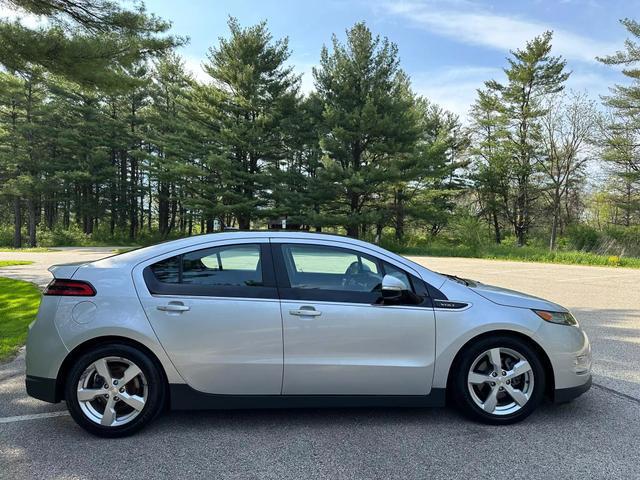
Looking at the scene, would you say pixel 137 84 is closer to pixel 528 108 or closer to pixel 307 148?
pixel 307 148

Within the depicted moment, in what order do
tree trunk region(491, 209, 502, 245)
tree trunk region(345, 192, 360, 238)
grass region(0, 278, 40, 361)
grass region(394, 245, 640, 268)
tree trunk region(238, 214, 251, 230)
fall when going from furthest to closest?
tree trunk region(491, 209, 502, 245) → tree trunk region(238, 214, 251, 230) → tree trunk region(345, 192, 360, 238) → grass region(394, 245, 640, 268) → grass region(0, 278, 40, 361)

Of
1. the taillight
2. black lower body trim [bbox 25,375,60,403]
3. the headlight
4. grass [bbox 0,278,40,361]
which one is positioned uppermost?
the taillight

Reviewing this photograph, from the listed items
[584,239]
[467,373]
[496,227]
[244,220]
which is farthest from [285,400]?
[496,227]

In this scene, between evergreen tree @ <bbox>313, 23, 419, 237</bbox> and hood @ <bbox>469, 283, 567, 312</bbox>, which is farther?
evergreen tree @ <bbox>313, 23, 419, 237</bbox>

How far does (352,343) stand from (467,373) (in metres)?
0.94

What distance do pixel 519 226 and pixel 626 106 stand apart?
13.2 metres

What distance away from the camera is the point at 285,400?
3.22m

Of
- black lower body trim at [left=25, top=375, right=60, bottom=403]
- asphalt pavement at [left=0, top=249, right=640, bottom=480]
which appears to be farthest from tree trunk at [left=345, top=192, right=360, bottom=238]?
black lower body trim at [left=25, top=375, right=60, bottom=403]

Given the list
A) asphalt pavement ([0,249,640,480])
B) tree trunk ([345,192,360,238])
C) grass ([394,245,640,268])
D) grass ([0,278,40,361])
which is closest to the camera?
asphalt pavement ([0,249,640,480])

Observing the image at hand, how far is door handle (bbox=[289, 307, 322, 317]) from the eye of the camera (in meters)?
3.19

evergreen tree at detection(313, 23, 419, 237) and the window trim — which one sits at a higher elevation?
evergreen tree at detection(313, 23, 419, 237)

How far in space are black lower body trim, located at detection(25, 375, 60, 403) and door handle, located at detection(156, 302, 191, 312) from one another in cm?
92

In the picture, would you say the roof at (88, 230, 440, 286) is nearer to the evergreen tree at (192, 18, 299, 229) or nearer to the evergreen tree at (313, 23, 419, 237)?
the evergreen tree at (313, 23, 419, 237)

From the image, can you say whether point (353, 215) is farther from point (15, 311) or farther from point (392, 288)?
point (392, 288)
